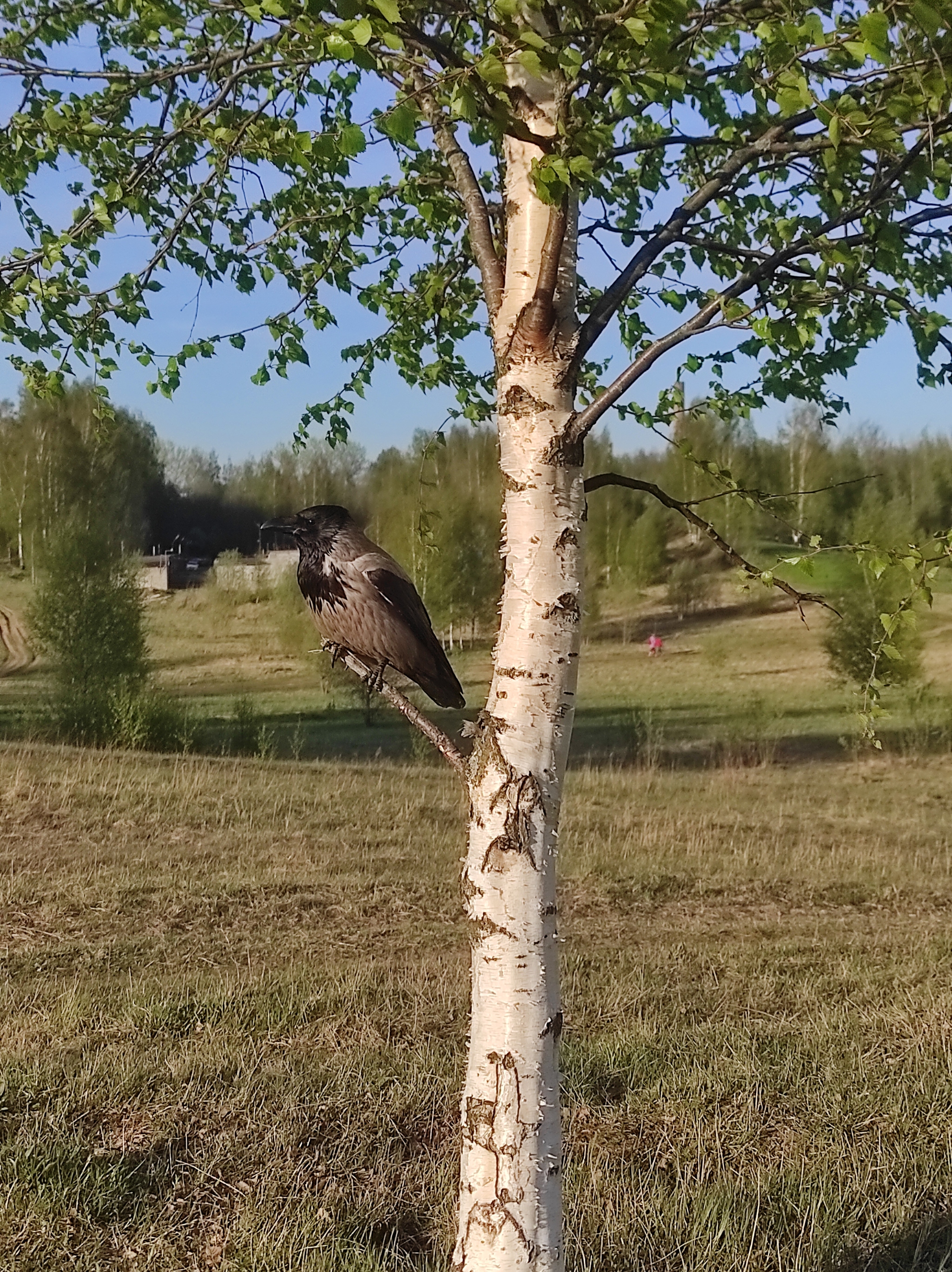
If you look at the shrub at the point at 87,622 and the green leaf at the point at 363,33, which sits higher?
the green leaf at the point at 363,33

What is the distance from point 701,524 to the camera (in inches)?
80.2

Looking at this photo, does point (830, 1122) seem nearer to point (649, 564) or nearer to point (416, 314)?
point (416, 314)

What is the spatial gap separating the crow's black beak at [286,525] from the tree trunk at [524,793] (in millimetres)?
2439

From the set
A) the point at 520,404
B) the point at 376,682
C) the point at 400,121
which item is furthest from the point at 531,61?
the point at 376,682

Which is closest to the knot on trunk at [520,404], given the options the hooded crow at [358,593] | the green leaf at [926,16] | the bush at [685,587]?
the green leaf at [926,16]

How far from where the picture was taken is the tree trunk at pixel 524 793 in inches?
66.9

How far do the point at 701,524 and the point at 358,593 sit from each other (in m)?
2.32

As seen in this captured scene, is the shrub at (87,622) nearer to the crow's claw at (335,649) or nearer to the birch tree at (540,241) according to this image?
the crow's claw at (335,649)

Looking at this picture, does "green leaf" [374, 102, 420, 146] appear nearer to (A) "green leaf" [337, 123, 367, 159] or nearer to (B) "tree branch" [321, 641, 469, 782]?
(A) "green leaf" [337, 123, 367, 159]

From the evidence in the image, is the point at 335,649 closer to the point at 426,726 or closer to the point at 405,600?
the point at 405,600

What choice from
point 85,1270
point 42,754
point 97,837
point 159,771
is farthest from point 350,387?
point 42,754

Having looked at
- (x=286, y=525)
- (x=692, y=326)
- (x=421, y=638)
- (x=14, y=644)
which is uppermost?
(x=692, y=326)

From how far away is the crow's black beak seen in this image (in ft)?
→ 13.5

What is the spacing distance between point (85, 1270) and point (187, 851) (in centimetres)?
655
